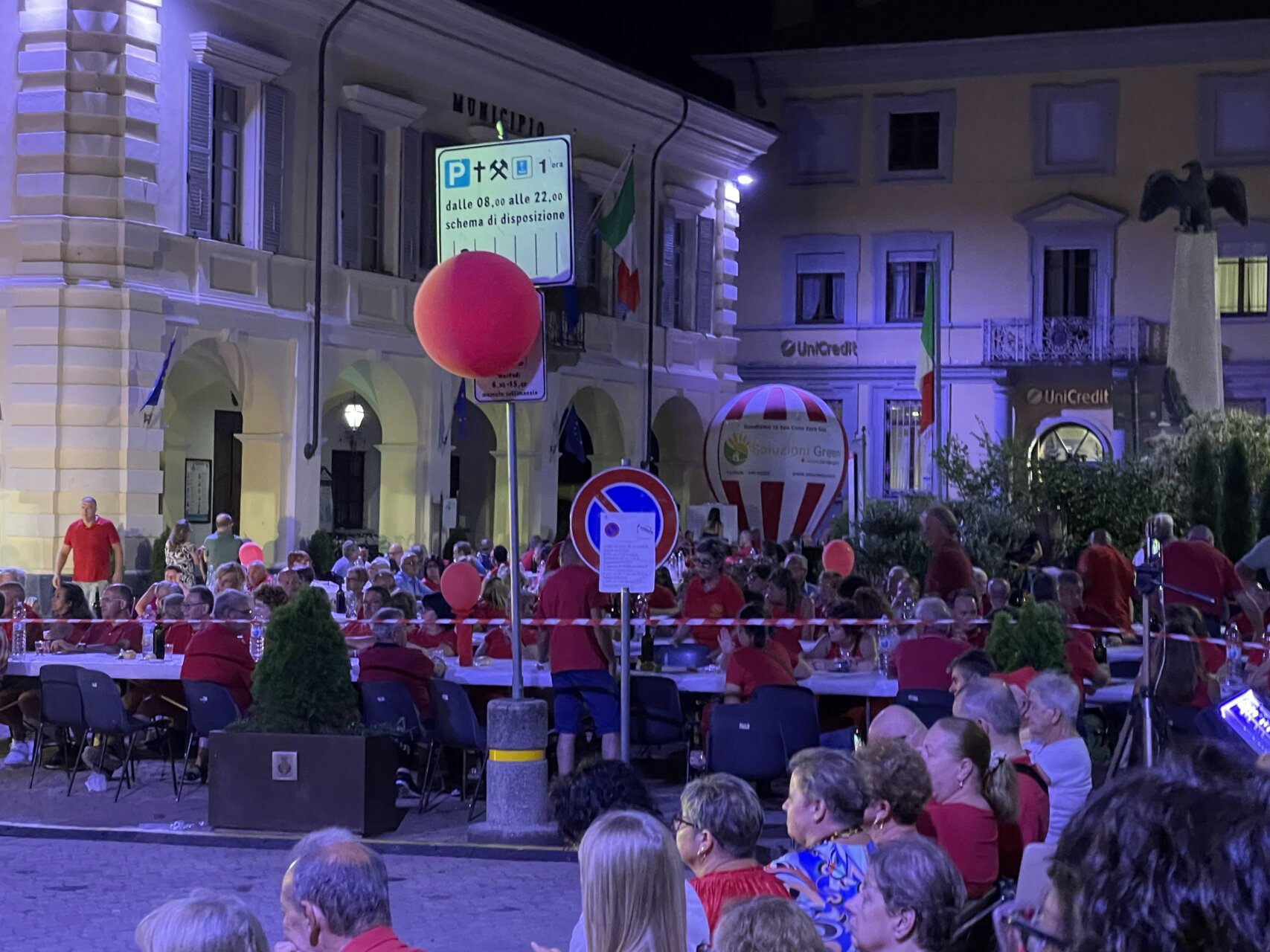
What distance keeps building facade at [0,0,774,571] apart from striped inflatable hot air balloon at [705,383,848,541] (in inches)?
110

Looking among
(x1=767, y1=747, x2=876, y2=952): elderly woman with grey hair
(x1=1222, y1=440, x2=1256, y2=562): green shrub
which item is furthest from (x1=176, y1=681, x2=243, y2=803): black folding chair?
(x1=1222, y1=440, x2=1256, y2=562): green shrub

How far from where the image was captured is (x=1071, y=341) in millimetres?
34812

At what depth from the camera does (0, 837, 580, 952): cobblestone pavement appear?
8000 mm

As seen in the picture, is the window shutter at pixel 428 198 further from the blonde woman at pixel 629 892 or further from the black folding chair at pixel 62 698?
the blonde woman at pixel 629 892

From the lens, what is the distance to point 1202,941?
5.52ft

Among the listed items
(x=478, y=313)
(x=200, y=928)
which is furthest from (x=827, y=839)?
(x=478, y=313)

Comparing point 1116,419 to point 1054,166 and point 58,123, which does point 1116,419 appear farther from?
point 58,123

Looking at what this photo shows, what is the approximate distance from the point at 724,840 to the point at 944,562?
858cm

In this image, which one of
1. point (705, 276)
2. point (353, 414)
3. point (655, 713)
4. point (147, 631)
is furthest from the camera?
point (705, 276)

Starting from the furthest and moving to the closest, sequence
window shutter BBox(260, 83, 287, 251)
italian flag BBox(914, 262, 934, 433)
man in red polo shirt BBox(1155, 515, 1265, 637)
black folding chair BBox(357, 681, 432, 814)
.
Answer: italian flag BBox(914, 262, 934, 433), window shutter BBox(260, 83, 287, 251), man in red polo shirt BBox(1155, 515, 1265, 637), black folding chair BBox(357, 681, 432, 814)

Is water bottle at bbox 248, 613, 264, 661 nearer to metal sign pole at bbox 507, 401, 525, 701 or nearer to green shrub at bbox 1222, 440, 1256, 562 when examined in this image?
metal sign pole at bbox 507, 401, 525, 701

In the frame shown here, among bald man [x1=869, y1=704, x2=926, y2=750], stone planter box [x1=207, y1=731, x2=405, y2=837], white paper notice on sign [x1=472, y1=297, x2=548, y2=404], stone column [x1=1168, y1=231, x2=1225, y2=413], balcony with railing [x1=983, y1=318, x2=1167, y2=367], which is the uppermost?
balcony with railing [x1=983, y1=318, x2=1167, y2=367]

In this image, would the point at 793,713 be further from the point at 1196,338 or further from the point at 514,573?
the point at 1196,338

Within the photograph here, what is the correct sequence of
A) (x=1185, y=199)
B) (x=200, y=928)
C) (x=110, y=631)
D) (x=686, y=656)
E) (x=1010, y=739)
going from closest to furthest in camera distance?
(x=200, y=928) < (x=1010, y=739) < (x=686, y=656) < (x=110, y=631) < (x=1185, y=199)
